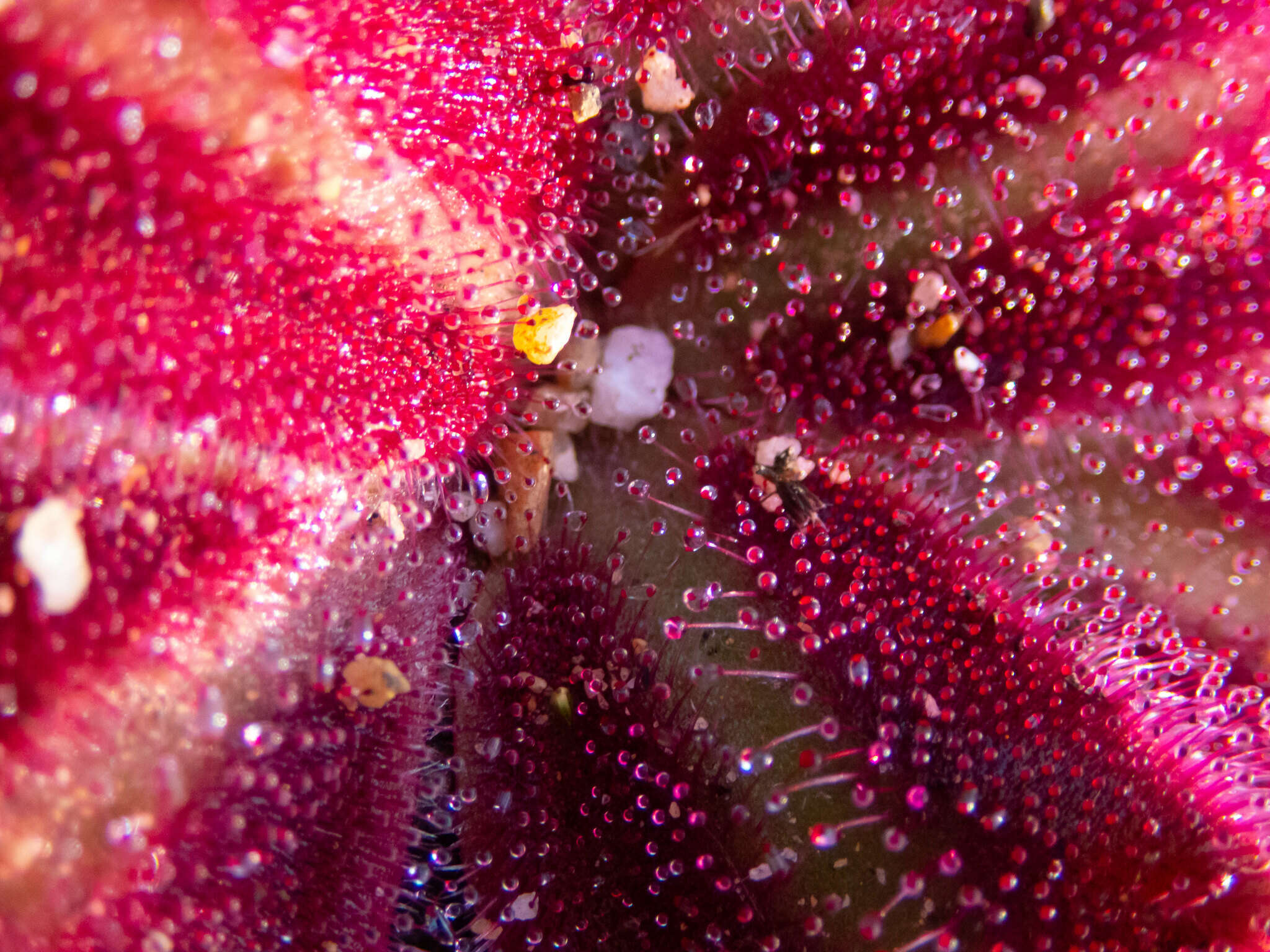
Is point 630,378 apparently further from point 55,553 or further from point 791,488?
point 55,553

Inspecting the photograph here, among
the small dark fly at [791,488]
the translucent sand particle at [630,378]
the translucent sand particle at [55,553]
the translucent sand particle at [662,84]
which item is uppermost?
the translucent sand particle at [662,84]

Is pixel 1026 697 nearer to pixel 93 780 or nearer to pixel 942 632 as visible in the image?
pixel 942 632

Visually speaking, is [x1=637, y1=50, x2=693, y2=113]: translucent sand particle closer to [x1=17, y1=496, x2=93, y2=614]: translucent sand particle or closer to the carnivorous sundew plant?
the carnivorous sundew plant

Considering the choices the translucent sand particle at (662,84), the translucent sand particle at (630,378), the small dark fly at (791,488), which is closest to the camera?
the small dark fly at (791,488)

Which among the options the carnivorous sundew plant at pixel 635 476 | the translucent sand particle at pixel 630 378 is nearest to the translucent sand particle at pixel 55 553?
the carnivorous sundew plant at pixel 635 476

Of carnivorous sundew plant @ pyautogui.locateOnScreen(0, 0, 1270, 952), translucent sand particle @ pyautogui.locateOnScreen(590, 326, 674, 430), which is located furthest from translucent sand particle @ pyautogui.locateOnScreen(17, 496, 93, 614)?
translucent sand particle @ pyautogui.locateOnScreen(590, 326, 674, 430)

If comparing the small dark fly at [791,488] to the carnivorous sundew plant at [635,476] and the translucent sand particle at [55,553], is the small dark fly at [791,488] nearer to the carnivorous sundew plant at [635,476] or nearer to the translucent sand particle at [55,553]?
the carnivorous sundew plant at [635,476]
